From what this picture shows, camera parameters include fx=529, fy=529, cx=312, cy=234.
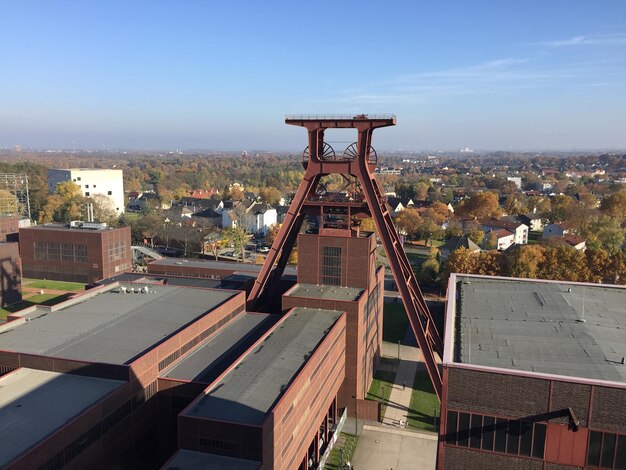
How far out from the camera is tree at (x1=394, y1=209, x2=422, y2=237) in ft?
353

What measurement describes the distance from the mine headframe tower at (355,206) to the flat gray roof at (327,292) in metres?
3.23

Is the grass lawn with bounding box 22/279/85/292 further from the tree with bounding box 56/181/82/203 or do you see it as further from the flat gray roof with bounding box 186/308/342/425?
the flat gray roof with bounding box 186/308/342/425

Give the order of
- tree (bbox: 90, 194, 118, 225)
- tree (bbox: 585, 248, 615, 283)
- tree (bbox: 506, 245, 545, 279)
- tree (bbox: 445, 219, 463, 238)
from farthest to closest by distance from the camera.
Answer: tree (bbox: 445, 219, 463, 238), tree (bbox: 90, 194, 118, 225), tree (bbox: 506, 245, 545, 279), tree (bbox: 585, 248, 615, 283)

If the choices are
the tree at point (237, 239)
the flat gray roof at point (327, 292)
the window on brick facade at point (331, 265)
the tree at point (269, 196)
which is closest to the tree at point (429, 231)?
the tree at point (237, 239)

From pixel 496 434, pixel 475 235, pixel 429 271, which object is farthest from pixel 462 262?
pixel 496 434

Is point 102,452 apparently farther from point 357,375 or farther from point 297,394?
point 357,375

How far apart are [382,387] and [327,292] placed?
8.96 meters

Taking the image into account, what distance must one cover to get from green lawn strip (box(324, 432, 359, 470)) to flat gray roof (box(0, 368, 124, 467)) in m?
13.8

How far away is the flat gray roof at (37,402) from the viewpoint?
22391 mm

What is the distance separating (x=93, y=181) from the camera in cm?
11688

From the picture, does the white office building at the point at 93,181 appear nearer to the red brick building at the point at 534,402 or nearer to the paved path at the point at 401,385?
the paved path at the point at 401,385

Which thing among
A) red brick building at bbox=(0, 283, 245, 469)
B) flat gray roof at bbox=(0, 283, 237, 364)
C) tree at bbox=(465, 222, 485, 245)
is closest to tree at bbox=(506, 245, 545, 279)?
tree at bbox=(465, 222, 485, 245)

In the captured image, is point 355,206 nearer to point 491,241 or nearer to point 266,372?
point 266,372

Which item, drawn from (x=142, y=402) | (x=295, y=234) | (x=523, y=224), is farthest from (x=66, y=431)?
(x=523, y=224)
